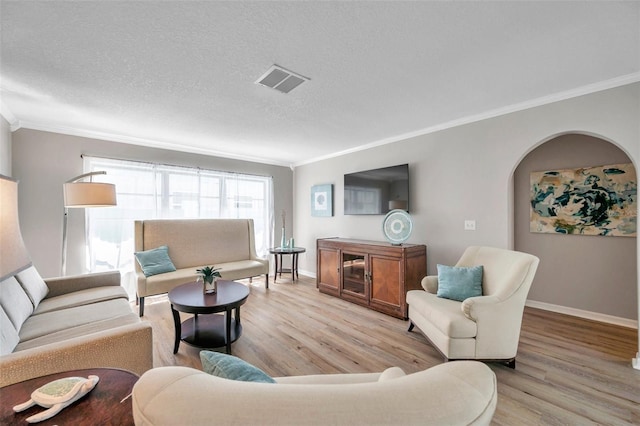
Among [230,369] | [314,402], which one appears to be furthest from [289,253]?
[314,402]

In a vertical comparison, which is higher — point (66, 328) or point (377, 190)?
point (377, 190)

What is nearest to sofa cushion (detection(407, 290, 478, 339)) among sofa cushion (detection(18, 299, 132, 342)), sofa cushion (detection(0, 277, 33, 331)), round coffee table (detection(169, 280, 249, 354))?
round coffee table (detection(169, 280, 249, 354))

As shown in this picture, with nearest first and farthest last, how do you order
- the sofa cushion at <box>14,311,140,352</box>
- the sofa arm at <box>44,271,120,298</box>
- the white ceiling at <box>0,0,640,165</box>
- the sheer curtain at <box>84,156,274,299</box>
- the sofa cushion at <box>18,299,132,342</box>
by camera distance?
the white ceiling at <box>0,0,640,165</box> → the sofa cushion at <box>14,311,140,352</box> → the sofa cushion at <box>18,299,132,342</box> → the sofa arm at <box>44,271,120,298</box> → the sheer curtain at <box>84,156,274,299</box>

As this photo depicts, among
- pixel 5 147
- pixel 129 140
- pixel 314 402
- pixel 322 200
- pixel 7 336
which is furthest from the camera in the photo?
pixel 322 200

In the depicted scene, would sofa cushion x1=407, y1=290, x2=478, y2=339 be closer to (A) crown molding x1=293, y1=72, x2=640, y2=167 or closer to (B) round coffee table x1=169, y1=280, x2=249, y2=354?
(B) round coffee table x1=169, y1=280, x2=249, y2=354

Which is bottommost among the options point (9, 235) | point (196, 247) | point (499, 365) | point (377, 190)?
point (499, 365)

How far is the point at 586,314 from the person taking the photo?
3010 millimetres

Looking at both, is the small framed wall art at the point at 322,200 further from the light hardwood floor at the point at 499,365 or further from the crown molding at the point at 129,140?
the light hardwood floor at the point at 499,365

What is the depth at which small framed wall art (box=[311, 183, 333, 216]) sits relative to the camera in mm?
4906

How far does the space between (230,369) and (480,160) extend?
131 inches

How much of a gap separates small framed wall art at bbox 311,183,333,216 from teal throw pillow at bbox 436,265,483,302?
104 inches

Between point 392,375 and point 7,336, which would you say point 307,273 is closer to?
point 7,336

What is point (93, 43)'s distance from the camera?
175 centimetres

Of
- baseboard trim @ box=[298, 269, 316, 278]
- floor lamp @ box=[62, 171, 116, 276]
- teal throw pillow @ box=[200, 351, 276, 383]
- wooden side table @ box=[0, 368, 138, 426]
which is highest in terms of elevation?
floor lamp @ box=[62, 171, 116, 276]
